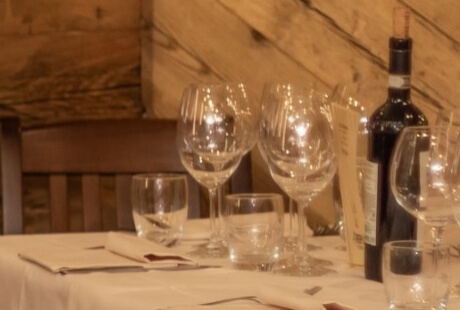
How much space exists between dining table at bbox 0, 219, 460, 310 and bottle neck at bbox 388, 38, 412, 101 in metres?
0.22

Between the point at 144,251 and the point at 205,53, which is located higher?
the point at 205,53

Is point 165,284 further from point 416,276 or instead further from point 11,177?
point 11,177

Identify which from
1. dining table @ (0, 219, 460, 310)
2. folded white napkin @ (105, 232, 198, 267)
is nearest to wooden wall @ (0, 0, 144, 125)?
dining table @ (0, 219, 460, 310)

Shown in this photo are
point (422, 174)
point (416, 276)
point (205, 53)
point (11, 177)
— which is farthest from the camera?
point (205, 53)

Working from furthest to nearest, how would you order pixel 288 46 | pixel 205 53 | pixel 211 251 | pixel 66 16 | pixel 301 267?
pixel 66 16 → pixel 205 53 → pixel 288 46 → pixel 211 251 → pixel 301 267

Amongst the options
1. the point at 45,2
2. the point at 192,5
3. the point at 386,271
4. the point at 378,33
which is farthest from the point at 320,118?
the point at 45,2

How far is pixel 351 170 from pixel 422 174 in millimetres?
193

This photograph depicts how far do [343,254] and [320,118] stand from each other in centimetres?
21

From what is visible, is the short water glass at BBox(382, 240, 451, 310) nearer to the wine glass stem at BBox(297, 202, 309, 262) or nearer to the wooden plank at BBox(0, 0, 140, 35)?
the wine glass stem at BBox(297, 202, 309, 262)

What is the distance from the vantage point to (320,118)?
1.45 meters

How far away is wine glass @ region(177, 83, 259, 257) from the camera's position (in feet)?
5.18

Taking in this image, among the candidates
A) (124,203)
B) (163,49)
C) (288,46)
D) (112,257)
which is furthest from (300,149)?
(163,49)

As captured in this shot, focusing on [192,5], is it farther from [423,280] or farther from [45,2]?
[423,280]

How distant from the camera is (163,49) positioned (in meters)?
2.54
